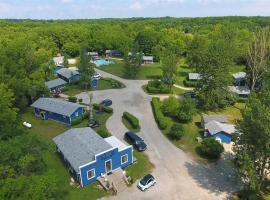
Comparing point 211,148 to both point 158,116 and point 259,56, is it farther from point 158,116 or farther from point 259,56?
point 259,56

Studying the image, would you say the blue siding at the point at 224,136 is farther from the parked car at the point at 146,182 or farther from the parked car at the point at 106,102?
the parked car at the point at 106,102

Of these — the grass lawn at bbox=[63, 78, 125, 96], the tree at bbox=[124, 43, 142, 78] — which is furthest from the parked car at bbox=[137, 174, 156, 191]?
the tree at bbox=[124, 43, 142, 78]

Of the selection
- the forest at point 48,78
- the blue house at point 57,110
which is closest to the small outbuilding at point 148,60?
the forest at point 48,78

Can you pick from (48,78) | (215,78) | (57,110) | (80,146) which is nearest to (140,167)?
(80,146)

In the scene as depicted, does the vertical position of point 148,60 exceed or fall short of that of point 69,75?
it exceeds it

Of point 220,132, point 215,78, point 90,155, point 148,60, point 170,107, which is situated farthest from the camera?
point 148,60

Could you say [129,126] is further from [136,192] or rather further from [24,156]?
[24,156]

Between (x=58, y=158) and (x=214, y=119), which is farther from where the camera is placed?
(x=214, y=119)
